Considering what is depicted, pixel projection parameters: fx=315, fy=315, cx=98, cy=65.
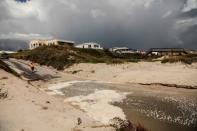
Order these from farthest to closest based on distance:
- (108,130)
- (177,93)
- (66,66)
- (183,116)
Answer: (66,66)
(177,93)
(183,116)
(108,130)

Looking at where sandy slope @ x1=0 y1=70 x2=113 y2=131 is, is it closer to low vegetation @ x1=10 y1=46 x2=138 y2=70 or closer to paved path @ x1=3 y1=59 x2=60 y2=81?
paved path @ x1=3 y1=59 x2=60 y2=81

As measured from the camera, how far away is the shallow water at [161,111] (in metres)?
23.2

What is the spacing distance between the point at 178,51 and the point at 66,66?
38.1 metres

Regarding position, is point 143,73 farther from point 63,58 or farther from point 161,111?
point 63,58

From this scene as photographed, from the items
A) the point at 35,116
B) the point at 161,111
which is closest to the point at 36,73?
the point at 161,111

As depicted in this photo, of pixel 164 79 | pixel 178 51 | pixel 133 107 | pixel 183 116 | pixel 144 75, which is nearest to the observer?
pixel 183 116

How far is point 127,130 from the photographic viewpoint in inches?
734

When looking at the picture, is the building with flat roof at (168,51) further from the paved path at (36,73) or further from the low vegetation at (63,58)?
the paved path at (36,73)

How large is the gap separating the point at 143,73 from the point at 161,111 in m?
27.1

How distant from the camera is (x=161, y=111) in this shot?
28.0 meters

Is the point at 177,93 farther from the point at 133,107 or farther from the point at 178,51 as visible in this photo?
the point at 178,51

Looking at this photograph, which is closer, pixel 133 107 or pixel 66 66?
pixel 133 107

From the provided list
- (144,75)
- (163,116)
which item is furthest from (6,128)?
(144,75)

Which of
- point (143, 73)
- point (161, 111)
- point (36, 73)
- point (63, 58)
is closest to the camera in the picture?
point (161, 111)
